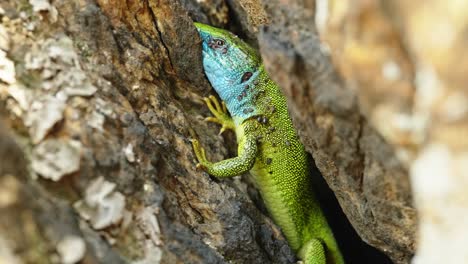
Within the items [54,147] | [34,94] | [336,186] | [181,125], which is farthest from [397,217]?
[34,94]

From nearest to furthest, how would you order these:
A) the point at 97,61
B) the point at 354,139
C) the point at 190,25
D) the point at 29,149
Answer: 1. the point at 29,149
2. the point at 354,139
3. the point at 97,61
4. the point at 190,25

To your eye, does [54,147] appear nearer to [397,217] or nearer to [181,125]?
[181,125]

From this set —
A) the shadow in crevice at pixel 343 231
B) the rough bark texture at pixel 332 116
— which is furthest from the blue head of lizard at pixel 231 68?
the rough bark texture at pixel 332 116

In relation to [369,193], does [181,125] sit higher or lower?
lower

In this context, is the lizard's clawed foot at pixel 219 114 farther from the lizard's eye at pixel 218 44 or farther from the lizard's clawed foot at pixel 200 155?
the lizard's clawed foot at pixel 200 155

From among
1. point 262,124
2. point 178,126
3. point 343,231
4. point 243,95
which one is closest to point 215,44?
point 243,95

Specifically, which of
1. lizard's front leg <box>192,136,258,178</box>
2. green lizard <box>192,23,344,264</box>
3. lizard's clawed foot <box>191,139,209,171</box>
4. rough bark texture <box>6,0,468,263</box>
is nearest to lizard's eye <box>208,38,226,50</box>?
green lizard <box>192,23,344,264</box>

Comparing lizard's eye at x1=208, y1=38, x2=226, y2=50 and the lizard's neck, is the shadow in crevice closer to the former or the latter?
the lizard's neck
